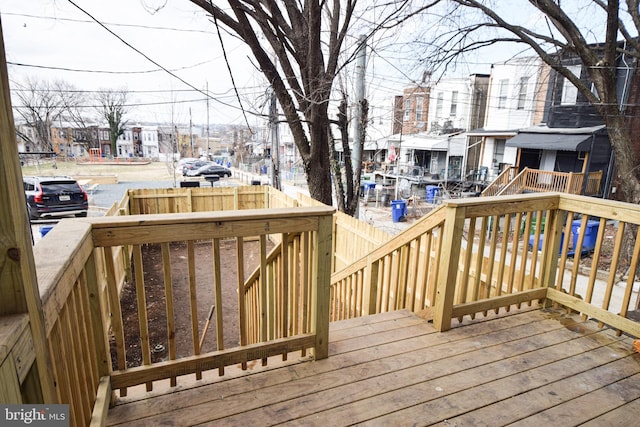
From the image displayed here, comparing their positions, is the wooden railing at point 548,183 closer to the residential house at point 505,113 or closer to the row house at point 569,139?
the row house at point 569,139

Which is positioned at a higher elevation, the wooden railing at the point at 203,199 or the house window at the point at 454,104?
the house window at the point at 454,104

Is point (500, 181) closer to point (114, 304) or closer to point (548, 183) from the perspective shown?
point (548, 183)

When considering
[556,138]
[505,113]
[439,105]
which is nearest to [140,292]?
[556,138]

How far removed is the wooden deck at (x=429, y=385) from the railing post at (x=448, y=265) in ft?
0.47

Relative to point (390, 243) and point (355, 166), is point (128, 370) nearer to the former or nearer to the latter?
point (390, 243)

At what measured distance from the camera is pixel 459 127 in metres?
19.8

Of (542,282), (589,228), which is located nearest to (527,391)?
(542,282)

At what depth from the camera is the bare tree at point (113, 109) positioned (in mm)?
33969

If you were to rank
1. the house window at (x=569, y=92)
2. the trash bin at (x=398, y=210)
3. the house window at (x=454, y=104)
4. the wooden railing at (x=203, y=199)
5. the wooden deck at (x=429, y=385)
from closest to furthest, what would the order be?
1. the wooden deck at (x=429, y=385)
2. the wooden railing at (x=203, y=199)
3. the house window at (x=569, y=92)
4. the trash bin at (x=398, y=210)
5. the house window at (x=454, y=104)

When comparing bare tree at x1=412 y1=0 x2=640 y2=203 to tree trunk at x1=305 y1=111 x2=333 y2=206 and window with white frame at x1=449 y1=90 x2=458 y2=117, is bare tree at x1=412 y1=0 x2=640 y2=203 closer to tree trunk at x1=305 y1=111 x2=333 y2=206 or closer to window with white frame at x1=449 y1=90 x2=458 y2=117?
tree trunk at x1=305 y1=111 x2=333 y2=206

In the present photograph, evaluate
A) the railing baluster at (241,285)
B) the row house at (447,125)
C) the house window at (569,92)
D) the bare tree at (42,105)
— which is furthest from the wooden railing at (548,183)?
the bare tree at (42,105)

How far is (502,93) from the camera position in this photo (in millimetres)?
16156

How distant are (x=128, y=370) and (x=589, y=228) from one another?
10861mm

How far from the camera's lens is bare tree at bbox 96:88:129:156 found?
33969 mm
